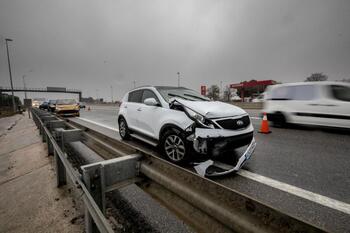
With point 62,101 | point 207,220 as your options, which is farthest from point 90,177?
point 62,101

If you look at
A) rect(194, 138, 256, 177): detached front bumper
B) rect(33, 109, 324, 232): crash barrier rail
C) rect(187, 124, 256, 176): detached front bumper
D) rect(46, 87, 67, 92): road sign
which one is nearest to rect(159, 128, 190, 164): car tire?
rect(187, 124, 256, 176): detached front bumper

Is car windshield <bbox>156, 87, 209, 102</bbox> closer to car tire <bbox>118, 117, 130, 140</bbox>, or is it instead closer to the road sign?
car tire <bbox>118, 117, 130, 140</bbox>

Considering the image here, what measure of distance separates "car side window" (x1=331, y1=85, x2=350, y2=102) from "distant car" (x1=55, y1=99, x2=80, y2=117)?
17246 mm

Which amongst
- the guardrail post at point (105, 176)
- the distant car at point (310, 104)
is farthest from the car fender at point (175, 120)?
the distant car at point (310, 104)

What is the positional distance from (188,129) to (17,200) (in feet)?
10.0

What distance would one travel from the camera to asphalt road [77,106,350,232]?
223cm

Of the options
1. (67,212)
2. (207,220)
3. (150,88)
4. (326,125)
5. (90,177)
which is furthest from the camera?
(326,125)

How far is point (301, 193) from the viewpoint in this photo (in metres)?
2.63

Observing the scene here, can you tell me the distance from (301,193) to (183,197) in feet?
7.36

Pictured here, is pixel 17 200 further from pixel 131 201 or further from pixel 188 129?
pixel 188 129

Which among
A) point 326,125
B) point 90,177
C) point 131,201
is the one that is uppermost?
point 90,177

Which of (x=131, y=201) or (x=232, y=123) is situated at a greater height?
(x=232, y=123)

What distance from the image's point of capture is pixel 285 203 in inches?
95.0

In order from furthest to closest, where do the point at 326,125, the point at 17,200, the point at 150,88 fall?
the point at 326,125, the point at 150,88, the point at 17,200
